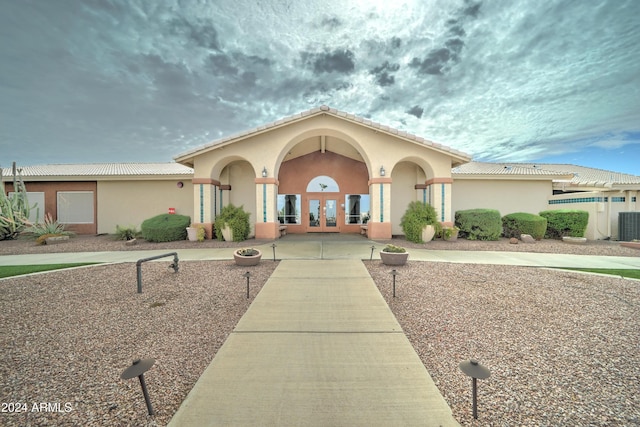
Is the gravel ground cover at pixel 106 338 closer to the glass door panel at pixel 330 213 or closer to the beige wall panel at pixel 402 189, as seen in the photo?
the glass door panel at pixel 330 213

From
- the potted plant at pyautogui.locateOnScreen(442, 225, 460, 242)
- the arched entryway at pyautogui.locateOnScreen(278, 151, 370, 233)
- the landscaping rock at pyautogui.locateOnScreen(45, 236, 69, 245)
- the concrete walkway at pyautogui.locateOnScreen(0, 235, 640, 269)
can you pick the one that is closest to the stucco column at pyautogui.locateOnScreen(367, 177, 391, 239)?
the potted plant at pyautogui.locateOnScreen(442, 225, 460, 242)

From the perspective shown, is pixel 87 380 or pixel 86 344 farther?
pixel 86 344

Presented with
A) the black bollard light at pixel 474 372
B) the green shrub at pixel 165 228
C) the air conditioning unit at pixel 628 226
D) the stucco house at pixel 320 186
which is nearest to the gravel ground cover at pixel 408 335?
the black bollard light at pixel 474 372

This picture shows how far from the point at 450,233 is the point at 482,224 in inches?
70.0

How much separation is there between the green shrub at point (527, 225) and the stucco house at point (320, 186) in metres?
2.53

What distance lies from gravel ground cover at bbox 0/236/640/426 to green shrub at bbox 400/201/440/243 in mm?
4808

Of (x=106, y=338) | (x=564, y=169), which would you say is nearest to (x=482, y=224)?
(x=106, y=338)

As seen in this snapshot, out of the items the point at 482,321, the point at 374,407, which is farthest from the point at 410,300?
the point at 374,407

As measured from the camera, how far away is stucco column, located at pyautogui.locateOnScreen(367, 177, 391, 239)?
40.9ft

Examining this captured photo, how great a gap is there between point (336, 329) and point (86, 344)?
137 inches

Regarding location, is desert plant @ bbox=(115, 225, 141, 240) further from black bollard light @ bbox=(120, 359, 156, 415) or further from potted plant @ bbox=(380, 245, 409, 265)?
black bollard light @ bbox=(120, 359, 156, 415)

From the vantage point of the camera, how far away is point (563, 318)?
13.3 ft

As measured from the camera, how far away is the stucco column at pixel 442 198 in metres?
12.5

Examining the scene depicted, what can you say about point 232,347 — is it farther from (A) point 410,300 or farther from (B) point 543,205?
(B) point 543,205
